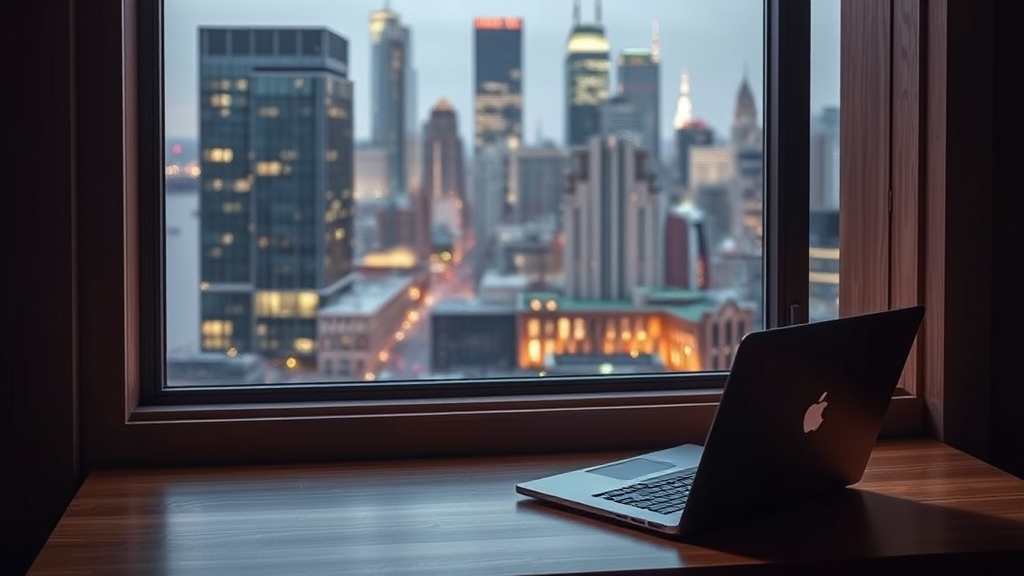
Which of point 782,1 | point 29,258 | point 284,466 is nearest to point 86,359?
point 29,258

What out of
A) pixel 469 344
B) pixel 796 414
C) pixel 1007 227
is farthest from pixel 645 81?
pixel 796 414

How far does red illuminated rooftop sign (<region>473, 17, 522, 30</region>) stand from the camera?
92.5 inches

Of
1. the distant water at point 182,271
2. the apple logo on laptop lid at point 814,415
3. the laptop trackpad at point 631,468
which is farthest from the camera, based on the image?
the distant water at point 182,271

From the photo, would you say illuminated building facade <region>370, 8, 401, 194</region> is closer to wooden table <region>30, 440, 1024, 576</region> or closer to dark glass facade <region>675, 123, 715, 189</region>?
dark glass facade <region>675, 123, 715, 189</region>

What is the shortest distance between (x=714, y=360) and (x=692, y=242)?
242 mm

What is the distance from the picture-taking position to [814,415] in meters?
1.72

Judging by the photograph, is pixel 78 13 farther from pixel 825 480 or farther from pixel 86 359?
pixel 825 480

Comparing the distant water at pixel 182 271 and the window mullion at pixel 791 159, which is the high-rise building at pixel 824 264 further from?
the distant water at pixel 182 271

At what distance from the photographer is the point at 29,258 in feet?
6.43

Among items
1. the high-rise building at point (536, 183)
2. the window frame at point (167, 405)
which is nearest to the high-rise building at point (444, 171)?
the high-rise building at point (536, 183)

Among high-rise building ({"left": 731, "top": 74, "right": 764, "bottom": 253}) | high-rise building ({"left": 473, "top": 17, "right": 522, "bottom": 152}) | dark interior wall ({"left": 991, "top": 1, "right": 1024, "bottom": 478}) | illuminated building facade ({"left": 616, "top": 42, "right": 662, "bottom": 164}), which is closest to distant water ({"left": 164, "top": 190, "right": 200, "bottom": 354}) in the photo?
high-rise building ({"left": 473, "top": 17, "right": 522, "bottom": 152})

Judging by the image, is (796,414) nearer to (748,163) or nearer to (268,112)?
(748,163)

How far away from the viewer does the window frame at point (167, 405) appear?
201 centimetres

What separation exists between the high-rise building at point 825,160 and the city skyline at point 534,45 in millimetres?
35
